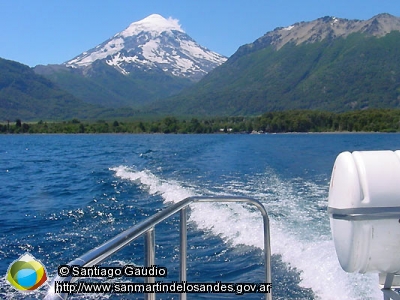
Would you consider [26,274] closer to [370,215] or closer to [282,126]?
[370,215]

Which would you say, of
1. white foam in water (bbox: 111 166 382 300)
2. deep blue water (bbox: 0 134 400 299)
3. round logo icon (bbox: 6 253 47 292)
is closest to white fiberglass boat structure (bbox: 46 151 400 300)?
round logo icon (bbox: 6 253 47 292)

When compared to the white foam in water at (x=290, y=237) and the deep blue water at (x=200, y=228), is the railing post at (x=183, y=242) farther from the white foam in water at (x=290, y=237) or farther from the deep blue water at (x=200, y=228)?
the white foam in water at (x=290, y=237)

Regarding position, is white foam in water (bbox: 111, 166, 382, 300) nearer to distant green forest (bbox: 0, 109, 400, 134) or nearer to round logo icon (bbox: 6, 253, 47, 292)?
round logo icon (bbox: 6, 253, 47, 292)

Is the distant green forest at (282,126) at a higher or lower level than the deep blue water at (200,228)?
higher

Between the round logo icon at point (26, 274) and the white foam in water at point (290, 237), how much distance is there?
18.0 feet

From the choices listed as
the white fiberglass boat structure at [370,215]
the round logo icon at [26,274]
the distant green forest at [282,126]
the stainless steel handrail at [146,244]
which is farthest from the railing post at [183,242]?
the distant green forest at [282,126]

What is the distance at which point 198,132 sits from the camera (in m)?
126

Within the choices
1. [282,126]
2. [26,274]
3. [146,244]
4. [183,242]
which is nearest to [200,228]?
[183,242]

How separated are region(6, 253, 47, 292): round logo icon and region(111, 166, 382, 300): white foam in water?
5.47 m

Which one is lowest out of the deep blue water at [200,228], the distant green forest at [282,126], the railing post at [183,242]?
the deep blue water at [200,228]

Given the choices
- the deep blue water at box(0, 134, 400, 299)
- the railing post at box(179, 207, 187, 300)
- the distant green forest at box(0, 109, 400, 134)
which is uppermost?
the distant green forest at box(0, 109, 400, 134)

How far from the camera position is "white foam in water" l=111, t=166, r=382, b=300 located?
734 cm

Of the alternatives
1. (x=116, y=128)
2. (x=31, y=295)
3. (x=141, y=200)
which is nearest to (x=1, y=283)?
(x=31, y=295)

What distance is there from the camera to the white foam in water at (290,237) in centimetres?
734
